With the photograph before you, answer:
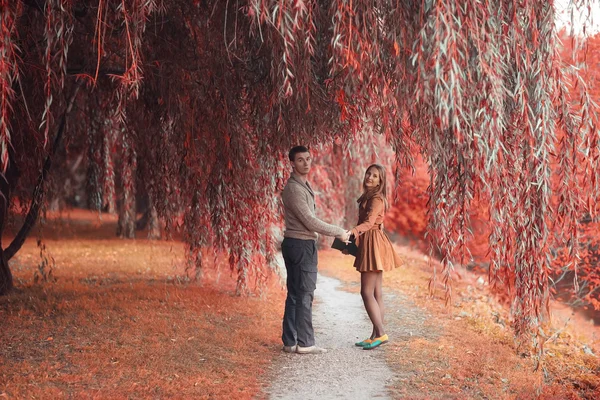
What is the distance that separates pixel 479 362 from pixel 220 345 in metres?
2.45

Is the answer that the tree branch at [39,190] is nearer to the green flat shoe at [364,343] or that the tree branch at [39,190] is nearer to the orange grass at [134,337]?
the orange grass at [134,337]

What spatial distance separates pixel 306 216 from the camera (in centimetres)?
520

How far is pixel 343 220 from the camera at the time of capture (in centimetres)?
1460

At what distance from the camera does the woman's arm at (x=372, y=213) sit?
5.48m

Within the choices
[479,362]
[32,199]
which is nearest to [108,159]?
[32,199]

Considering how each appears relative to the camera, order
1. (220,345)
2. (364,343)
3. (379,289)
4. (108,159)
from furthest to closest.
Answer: (108,159), (220,345), (364,343), (379,289)

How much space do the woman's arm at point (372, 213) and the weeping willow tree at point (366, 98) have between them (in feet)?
2.09

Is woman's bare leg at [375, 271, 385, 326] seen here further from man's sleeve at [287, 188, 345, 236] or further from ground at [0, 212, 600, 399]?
man's sleeve at [287, 188, 345, 236]

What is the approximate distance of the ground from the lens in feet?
15.6

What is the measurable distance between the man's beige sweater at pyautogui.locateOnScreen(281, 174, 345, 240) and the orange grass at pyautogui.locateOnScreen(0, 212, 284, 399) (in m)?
1.19

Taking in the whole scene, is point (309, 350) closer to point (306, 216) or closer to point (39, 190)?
point (306, 216)

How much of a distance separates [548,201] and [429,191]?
812 millimetres

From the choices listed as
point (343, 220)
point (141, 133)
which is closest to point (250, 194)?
point (141, 133)

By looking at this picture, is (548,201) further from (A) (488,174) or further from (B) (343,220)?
(B) (343,220)
